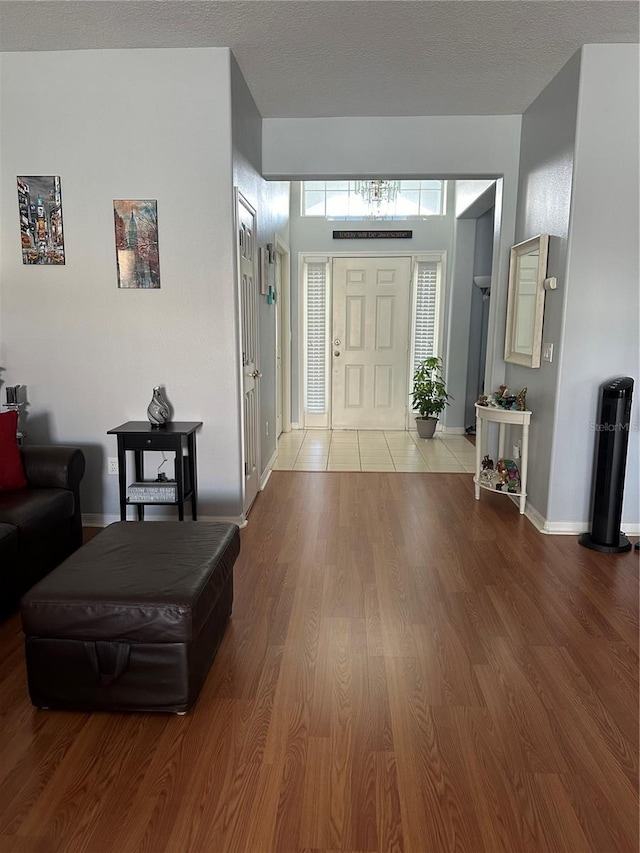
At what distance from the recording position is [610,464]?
320 cm

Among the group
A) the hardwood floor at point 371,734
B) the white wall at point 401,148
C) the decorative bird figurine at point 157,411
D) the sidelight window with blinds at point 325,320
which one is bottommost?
the hardwood floor at point 371,734

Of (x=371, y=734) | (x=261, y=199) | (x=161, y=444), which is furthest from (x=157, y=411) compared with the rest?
(x=371, y=734)

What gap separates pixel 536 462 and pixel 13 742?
3133mm

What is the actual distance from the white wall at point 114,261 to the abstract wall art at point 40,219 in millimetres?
45

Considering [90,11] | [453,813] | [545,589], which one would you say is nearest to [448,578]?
[545,589]

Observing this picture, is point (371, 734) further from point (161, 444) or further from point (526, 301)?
point (526, 301)

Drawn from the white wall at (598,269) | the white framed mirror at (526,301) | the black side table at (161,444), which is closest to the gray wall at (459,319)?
the white framed mirror at (526,301)

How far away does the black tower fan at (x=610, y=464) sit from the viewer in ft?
10.3

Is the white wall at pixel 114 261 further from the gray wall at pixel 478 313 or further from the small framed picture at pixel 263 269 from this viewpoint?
the gray wall at pixel 478 313

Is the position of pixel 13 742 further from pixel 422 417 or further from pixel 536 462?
pixel 422 417

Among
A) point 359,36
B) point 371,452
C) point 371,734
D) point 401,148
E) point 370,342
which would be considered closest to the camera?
point 371,734

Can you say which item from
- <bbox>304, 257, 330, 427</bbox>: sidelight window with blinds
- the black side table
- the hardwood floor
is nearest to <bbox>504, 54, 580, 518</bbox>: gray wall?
the hardwood floor

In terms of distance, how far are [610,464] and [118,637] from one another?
2.69 meters

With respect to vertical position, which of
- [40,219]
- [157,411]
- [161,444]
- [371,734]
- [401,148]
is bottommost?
[371,734]
